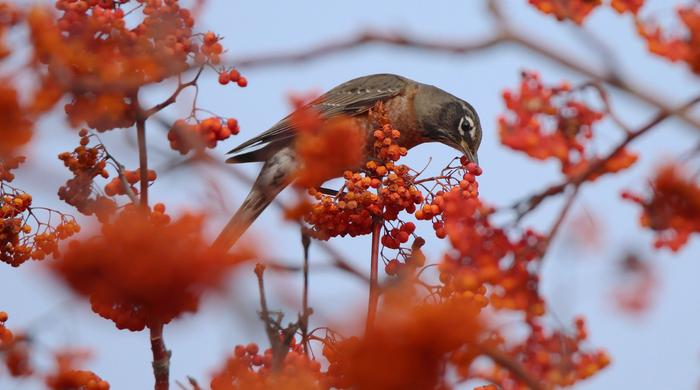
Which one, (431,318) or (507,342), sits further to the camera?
(507,342)

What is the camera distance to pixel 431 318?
6.11ft

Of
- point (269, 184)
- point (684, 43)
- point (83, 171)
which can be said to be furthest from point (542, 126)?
point (269, 184)

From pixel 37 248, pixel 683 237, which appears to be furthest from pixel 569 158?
pixel 37 248

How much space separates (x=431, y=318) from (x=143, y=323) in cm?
153

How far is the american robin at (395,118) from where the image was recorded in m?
7.36

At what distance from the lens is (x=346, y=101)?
26.4 ft

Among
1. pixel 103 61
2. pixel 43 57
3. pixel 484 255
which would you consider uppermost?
pixel 103 61

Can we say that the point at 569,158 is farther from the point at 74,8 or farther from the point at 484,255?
the point at 74,8

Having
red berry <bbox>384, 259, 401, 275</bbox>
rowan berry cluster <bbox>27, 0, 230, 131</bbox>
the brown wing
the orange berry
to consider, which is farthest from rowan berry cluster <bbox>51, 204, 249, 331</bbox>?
the brown wing

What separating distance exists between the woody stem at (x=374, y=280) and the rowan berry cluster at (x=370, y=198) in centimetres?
6

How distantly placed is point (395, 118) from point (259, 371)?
5419 mm

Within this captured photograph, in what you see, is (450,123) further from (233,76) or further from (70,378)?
(70,378)

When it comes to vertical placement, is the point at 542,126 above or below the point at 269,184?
below

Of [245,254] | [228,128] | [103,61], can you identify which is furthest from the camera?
[228,128]
